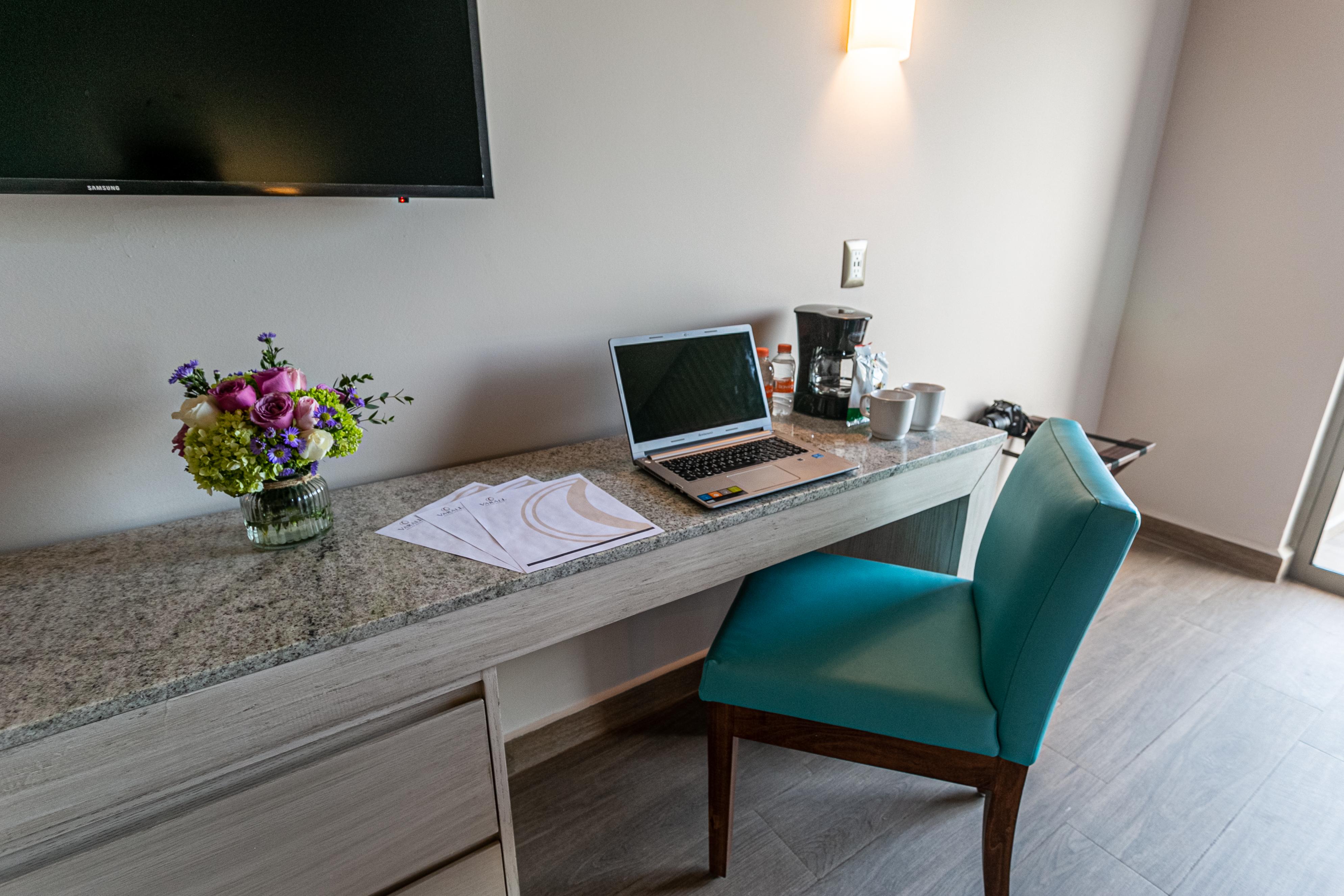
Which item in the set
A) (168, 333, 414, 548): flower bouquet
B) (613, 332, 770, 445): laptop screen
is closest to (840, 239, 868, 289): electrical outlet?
(613, 332, 770, 445): laptop screen

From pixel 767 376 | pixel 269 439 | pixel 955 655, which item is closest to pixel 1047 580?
pixel 955 655

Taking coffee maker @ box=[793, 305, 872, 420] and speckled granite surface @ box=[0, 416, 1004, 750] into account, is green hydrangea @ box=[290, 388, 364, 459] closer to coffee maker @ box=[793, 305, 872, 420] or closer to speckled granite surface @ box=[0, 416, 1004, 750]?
speckled granite surface @ box=[0, 416, 1004, 750]

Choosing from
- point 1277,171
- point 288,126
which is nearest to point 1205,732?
point 1277,171

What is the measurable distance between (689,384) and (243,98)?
87 centimetres

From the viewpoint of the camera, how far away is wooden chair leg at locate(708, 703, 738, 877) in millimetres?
1256

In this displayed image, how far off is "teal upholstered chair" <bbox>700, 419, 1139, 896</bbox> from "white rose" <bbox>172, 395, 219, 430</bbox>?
86cm

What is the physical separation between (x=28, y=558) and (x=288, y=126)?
76 cm

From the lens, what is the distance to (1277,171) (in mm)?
2238

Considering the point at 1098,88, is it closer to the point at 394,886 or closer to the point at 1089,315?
the point at 1089,315

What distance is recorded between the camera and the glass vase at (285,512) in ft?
3.33

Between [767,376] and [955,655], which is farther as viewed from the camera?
[767,376]

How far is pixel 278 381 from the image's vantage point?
0.97 metres

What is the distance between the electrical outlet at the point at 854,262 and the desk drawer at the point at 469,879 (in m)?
1.51

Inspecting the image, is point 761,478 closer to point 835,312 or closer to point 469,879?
point 835,312
